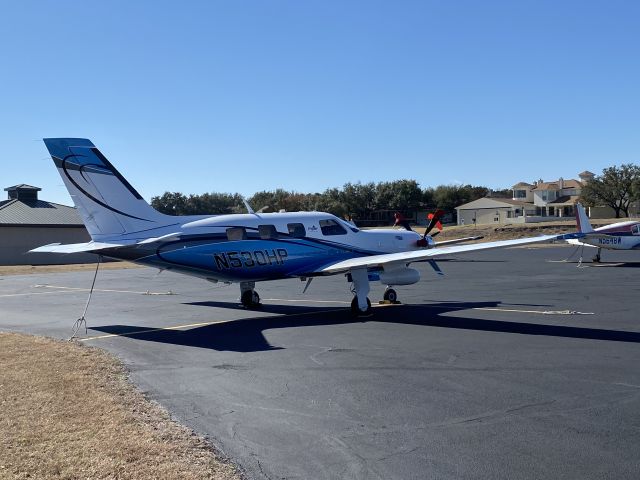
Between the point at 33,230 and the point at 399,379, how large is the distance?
177 feet

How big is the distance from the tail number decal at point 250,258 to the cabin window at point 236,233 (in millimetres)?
411

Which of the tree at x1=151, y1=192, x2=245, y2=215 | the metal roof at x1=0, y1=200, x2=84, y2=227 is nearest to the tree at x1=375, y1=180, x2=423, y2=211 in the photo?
the tree at x1=151, y1=192, x2=245, y2=215

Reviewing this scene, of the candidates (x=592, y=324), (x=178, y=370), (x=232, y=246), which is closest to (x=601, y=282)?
(x=592, y=324)

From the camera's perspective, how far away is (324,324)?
1554cm

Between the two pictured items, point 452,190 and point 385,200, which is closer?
point 385,200

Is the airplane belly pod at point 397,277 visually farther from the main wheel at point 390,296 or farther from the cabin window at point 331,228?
the cabin window at point 331,228

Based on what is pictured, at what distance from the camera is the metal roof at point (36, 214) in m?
55.8

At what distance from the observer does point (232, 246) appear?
1666cm

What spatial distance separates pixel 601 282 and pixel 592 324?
11.3 m

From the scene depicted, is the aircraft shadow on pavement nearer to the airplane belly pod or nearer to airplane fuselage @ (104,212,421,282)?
the airplane belly pod

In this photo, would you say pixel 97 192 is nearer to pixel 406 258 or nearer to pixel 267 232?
pixel 267 232

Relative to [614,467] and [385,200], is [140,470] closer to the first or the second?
[614,467]

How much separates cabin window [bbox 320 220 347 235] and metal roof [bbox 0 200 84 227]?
1752 inches

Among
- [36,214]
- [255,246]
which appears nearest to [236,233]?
[255,246]
